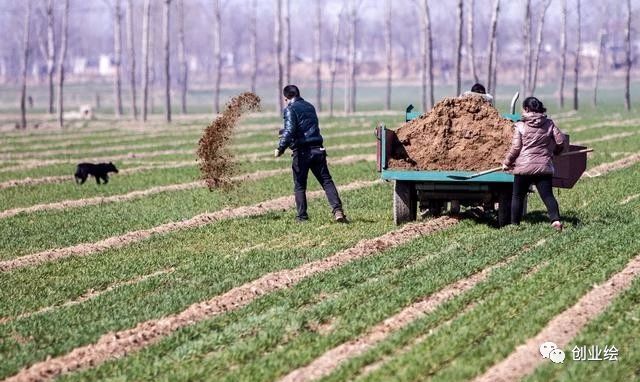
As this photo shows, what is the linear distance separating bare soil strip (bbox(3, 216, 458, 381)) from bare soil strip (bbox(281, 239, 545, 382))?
1.58m

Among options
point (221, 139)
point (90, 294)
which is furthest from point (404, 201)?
point (90, 294)

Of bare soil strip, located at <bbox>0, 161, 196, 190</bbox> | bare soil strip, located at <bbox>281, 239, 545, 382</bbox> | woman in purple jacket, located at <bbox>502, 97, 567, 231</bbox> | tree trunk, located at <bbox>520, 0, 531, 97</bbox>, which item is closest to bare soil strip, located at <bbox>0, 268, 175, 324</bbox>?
bare soil strip, located at <bbox>281, 239, 545, 382</bbox>

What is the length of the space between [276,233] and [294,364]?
7.44 m

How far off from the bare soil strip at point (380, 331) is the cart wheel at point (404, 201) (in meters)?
3.99

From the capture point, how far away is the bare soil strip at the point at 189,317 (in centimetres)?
910

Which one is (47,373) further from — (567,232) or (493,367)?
(567,232)

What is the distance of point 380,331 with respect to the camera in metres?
9.76

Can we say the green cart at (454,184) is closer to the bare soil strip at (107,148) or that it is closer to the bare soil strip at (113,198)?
the bare soil strip at (113,198)

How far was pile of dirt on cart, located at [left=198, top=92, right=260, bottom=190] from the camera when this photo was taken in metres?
17.9

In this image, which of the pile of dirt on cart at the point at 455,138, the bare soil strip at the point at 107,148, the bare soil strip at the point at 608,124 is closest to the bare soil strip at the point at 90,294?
the pile of dirt on cart at the point at 455,138

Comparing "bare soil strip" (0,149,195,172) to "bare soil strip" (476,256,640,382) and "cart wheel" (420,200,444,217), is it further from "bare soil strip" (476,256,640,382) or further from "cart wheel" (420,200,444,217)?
"bare soil strip" (476,256,640,382)

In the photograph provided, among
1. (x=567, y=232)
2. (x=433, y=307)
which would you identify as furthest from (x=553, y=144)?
(x=433, y=307)

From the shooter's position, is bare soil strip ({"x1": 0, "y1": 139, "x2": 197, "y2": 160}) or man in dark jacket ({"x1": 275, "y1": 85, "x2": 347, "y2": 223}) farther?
bare soil strip ({"x1": 0, "y1": 139, "x2": 197, "y2": 160})

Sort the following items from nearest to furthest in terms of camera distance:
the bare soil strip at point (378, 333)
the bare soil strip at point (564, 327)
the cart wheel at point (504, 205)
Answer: the bare soil strip at point (564, 327), the bare soil strip at point (378, 333), the cart wheel at point (504, 205)
